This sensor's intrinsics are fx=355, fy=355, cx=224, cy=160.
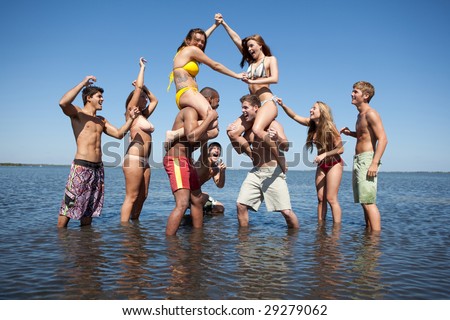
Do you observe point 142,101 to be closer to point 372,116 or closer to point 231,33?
point 231,33

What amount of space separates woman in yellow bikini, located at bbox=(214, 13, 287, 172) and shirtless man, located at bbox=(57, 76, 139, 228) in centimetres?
246

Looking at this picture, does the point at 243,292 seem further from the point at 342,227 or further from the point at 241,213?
the point at 342,227

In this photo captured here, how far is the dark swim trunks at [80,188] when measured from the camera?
7105mm

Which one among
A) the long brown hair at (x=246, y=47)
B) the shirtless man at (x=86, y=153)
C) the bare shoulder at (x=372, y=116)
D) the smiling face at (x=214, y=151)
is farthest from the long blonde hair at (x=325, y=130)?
the shirtless man at (x=86, y=153)

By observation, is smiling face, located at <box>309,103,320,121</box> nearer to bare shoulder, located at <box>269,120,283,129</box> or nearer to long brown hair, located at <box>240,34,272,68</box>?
bare shoulder, located at <box>269,120,283,129</box>

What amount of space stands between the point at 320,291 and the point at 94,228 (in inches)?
209

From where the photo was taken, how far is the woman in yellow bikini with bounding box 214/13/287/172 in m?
6.58

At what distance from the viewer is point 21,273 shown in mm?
4348

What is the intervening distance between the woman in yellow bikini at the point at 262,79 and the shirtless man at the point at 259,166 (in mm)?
154

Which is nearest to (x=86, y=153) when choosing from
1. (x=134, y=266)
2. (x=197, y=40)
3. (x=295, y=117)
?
(x=197, y=40)

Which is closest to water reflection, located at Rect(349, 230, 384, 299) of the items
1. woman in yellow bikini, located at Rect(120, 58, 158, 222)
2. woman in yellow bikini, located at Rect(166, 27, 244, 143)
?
woman in yellow bikini, located at Rect(166, 27, 244, 143)

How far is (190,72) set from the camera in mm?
6395

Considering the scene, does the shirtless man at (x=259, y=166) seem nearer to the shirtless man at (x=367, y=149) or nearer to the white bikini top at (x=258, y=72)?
the white bikini top at (x=258, y=72)
